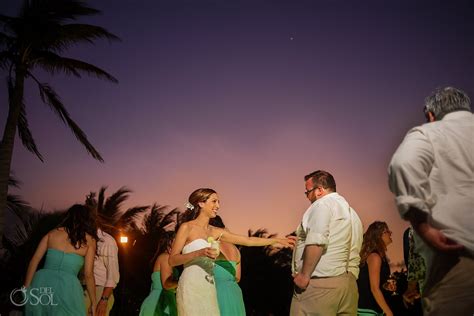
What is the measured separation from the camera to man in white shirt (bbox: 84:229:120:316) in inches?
279

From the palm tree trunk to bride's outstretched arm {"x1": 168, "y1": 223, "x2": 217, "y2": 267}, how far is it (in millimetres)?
7970

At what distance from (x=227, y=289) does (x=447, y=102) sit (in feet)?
13.6

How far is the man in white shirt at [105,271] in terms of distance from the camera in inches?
279

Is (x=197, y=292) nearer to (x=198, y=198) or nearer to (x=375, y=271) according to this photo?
(x=198, y=198)

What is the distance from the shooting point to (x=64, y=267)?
550 centimetres

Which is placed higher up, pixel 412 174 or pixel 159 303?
pixel 412 174

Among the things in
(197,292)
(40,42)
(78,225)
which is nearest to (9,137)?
(40,42)

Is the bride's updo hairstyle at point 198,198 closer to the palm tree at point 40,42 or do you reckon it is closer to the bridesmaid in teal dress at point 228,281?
the bridesmaid in teal dress at point 228,281

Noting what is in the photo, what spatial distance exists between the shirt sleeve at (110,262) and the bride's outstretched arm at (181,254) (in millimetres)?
2468

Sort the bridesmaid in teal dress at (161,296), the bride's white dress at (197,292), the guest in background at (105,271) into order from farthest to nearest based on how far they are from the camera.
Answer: the bridesmaid in teal dress at (161,296) < the guest in background at (105,271) < the bride's white dress at (197,292)

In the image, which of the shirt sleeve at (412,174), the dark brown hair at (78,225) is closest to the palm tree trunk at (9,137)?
the dark brown hair at (78,225)

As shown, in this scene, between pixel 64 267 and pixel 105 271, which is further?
pixel 105 271

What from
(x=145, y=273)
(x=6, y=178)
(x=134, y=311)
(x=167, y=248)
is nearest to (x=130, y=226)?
(x=145, y=273)

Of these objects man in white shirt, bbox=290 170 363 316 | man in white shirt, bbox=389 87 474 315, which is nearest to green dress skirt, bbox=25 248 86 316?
man in white shirt, bbox=290 170 363 316
